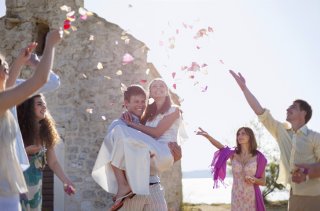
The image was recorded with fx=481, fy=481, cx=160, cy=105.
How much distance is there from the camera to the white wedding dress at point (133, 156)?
420cm

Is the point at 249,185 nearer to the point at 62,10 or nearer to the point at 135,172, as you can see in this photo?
the point at 135,172

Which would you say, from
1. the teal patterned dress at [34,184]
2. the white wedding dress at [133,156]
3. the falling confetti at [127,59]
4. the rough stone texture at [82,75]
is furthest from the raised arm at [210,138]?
the falling confetti at [127,59]

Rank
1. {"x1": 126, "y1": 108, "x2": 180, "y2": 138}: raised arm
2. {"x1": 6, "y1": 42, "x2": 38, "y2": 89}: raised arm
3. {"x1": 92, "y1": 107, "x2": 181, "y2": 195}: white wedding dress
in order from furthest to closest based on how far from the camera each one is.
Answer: {"x1": 126, "y1": 108, "x2": 180, "y2": 138}: raised arm
{"x1": 92, "y1": 107, "x2": 181, "y2": 195}: white wedding dress
{"x1": 6, "y1": 42, "x2": 38, "y2": 89}: raised arm

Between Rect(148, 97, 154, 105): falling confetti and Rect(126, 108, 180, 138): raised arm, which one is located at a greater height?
Rect(148, 97, 154, 105): falling confetti

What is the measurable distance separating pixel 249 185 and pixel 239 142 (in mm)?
586

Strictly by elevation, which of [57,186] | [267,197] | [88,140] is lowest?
[267,197]

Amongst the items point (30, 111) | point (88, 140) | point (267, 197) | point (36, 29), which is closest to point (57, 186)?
point (88, 140)

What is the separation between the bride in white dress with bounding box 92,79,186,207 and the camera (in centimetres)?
422

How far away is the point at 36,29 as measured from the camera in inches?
435

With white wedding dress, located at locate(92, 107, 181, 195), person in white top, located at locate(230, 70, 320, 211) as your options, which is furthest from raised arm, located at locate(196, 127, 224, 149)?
white wedding dress, located at locate(92, 107, 181, 195)

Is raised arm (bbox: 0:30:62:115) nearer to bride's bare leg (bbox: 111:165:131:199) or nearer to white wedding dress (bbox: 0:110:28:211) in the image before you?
white wedding dress (bbox: 0:110:28:211)

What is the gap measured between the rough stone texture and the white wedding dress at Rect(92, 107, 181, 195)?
18.4 feet

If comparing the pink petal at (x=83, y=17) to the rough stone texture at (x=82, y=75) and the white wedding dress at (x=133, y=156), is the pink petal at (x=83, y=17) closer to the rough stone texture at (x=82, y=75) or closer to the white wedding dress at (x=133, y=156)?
the rough stone texture at (x=82, y=75)

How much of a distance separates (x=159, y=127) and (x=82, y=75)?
6397 millimetres
